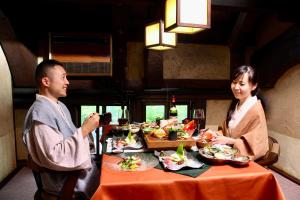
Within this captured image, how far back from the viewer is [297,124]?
448 centimetres

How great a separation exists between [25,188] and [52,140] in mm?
2834

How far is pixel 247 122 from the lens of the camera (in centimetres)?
260

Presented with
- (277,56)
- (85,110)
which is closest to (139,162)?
(85,110)

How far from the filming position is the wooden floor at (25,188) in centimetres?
381

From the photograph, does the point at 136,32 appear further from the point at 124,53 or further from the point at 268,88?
the point at 268,88

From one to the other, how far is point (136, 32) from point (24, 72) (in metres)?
2.49

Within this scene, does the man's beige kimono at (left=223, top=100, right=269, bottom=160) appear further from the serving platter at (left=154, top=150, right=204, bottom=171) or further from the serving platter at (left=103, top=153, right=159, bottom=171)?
the serving platter at (left=103, top=153, right=159, bottom=171)

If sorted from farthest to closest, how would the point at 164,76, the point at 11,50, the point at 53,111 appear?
1. the point at 164,76
2. the point at 11,50
3. the point at 53,111

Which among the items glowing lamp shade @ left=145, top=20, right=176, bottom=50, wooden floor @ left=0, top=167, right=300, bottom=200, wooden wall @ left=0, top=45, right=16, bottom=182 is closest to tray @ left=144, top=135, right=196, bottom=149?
glowing lamp shade @ left=145, top=20, right=176, bottom=50

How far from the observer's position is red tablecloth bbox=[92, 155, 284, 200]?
169 centimetres

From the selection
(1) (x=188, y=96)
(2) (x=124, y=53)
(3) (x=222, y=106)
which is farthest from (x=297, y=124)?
(2) (x=124, y=53)

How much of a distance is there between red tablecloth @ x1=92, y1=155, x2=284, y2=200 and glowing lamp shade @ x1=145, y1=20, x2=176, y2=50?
1693mm

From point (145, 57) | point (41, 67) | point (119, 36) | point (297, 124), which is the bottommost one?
point (297, 124)

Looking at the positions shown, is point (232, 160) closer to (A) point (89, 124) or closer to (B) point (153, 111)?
(A) point (89, 124)
